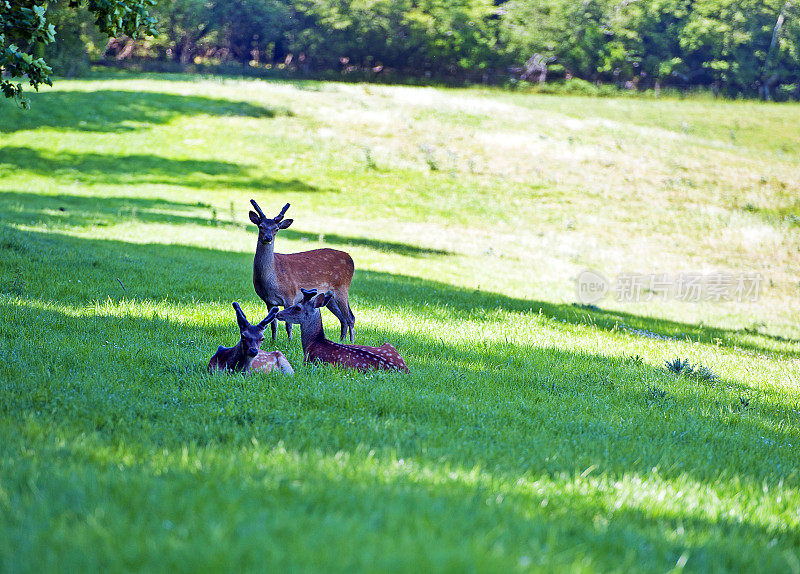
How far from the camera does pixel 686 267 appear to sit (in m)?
25.8

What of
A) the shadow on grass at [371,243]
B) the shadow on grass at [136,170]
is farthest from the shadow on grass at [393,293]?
the shadow on grass at [136,170]

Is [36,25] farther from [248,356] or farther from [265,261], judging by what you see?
[248,356]

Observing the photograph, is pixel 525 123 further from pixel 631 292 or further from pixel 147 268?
pixel 147 268

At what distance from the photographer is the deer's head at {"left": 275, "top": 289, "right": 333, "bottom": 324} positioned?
818 centimetres

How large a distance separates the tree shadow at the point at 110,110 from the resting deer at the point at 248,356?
33428 mm

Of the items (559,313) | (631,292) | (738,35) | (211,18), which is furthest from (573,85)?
(559,313)

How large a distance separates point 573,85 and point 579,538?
260 feet

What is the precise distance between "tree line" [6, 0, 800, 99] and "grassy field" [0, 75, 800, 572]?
2279 inches

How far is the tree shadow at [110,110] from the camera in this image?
122ft

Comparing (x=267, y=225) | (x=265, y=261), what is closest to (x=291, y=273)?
(x=265, y=261)

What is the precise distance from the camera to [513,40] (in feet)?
277

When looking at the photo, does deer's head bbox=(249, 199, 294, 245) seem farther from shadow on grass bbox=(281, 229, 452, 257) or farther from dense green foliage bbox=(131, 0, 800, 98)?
dense green foliage bbox=(131, 0, 800, 98)

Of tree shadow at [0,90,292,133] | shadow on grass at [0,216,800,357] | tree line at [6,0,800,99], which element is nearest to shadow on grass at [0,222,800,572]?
shadow on grass at [0,216,800,357]

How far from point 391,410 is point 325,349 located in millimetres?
1806
